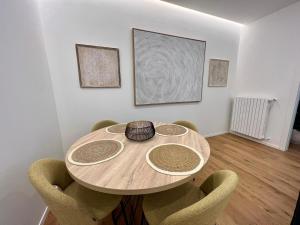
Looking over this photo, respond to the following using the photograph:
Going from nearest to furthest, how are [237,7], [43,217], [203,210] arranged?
[203,210], [43,217], [237,7]

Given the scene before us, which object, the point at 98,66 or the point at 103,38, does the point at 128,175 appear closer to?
the point at 98,66

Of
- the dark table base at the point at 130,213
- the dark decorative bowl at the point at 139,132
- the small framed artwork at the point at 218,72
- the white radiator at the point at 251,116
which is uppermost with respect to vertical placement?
the small framed artwork at the point at 218,72

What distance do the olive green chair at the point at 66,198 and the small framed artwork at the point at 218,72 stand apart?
2.80 m

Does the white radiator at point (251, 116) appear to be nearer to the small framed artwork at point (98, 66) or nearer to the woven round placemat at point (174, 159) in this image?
the woven round placemat at point (174, 159)

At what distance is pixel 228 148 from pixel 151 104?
1783 millimetres

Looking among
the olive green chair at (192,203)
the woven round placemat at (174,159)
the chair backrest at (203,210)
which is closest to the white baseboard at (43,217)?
the olive green chair at (192,203)

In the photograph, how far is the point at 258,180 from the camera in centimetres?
180

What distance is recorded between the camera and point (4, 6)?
979 mm

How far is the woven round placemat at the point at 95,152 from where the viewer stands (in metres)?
0.90

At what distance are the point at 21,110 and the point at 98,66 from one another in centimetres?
106

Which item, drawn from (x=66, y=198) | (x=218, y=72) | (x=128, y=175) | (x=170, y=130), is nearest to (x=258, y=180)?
(x=170, y=130)

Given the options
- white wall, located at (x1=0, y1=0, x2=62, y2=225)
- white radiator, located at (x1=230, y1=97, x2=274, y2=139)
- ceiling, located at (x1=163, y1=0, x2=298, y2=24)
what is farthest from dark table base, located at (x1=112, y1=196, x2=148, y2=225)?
ceiling, located at (x1=163, y1=0, x2=298, y2=24)

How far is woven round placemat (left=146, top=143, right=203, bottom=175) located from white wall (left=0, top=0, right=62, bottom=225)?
3.12 ft

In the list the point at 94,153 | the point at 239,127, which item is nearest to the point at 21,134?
the point at 94,153
